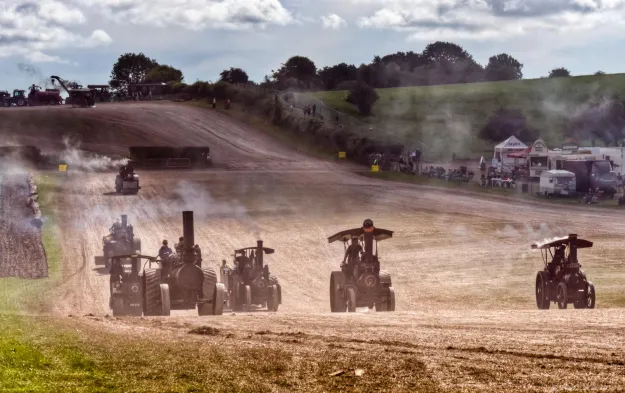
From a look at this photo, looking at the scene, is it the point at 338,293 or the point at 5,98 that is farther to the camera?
the point at 5,98

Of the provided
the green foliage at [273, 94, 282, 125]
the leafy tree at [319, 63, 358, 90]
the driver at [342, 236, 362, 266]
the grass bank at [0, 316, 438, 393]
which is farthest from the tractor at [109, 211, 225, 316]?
the leafy tree at [319, 63, 358, 90]

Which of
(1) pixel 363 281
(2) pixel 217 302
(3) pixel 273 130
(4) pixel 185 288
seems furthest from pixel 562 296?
(3) pixel 273 130

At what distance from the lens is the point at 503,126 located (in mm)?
111750

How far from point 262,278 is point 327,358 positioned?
14011 mm

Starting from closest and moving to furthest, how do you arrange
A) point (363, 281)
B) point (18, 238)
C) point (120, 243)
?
point (363, 281) < point (120, 243) < point (18, 238)

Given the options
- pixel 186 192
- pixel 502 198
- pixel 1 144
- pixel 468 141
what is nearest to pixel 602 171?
pixel 502 198

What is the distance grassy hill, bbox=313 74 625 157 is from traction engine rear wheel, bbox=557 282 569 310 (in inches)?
2778

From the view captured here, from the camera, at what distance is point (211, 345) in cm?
2011

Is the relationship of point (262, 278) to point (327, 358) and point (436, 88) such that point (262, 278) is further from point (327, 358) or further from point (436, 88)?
point (436, 88)

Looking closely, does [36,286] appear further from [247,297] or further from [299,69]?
[299,69]

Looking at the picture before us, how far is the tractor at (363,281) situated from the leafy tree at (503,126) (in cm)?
8220

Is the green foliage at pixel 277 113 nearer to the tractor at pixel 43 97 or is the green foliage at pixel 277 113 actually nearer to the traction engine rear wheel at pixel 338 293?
the tractor at pixel 43 97

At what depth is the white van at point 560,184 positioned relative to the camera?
→ 69875 mm

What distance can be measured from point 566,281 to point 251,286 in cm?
1053
